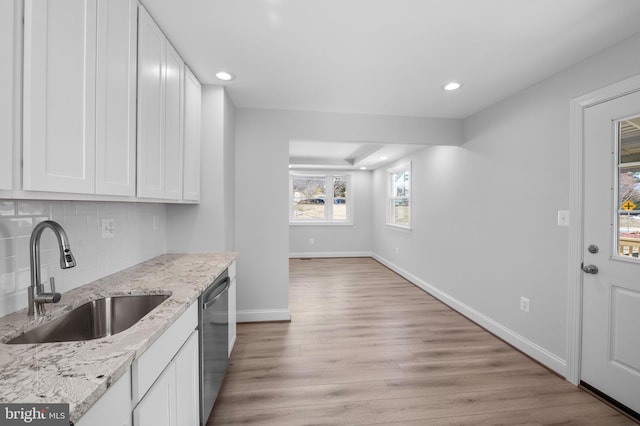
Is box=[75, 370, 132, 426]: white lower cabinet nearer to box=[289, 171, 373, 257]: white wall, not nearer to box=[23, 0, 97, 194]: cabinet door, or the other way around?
box=[23, 0, 97, 194]: cabinet door

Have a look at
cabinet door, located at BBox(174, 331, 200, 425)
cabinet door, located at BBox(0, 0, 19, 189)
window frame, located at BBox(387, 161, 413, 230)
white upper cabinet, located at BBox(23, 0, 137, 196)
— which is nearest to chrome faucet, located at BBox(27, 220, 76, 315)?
white upper cabinet, located at BBox(23, 0, 137, 196)

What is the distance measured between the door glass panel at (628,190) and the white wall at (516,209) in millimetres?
335

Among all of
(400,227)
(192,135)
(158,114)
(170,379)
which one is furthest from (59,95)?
(400,227)

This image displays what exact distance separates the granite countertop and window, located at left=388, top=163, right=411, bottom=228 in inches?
182

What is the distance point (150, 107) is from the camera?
167 centimetres

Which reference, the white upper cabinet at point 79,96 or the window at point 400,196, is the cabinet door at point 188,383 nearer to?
the white upper cabinet at point 79,96

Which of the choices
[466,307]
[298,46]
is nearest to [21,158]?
[298,46]

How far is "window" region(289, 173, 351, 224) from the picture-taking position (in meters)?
7.27

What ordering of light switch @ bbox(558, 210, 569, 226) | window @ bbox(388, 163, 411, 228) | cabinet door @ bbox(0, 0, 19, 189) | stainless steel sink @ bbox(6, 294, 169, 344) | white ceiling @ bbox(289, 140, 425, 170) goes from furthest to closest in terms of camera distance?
window @ bbox(388, 163, 411, 228)
white ceiling @ bbox(289, 140, 425, 170)
light switch @ bbox(558, 210, 569, 226)
stainless steel sink @ bbox(6, 294, 169, 344)
cabinet door @ bbox(0, 0, 19, 189)

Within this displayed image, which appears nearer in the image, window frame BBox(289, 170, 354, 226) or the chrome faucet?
the chrome faucet

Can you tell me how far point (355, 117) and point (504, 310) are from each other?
2665mm

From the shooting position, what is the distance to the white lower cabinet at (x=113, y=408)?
0.72m

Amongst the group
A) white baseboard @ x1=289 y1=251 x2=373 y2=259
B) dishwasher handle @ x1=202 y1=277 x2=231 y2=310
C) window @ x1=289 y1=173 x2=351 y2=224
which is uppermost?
window @ x1=289 y1=173 x2=351 y2=224

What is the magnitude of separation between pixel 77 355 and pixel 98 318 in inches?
24.9
